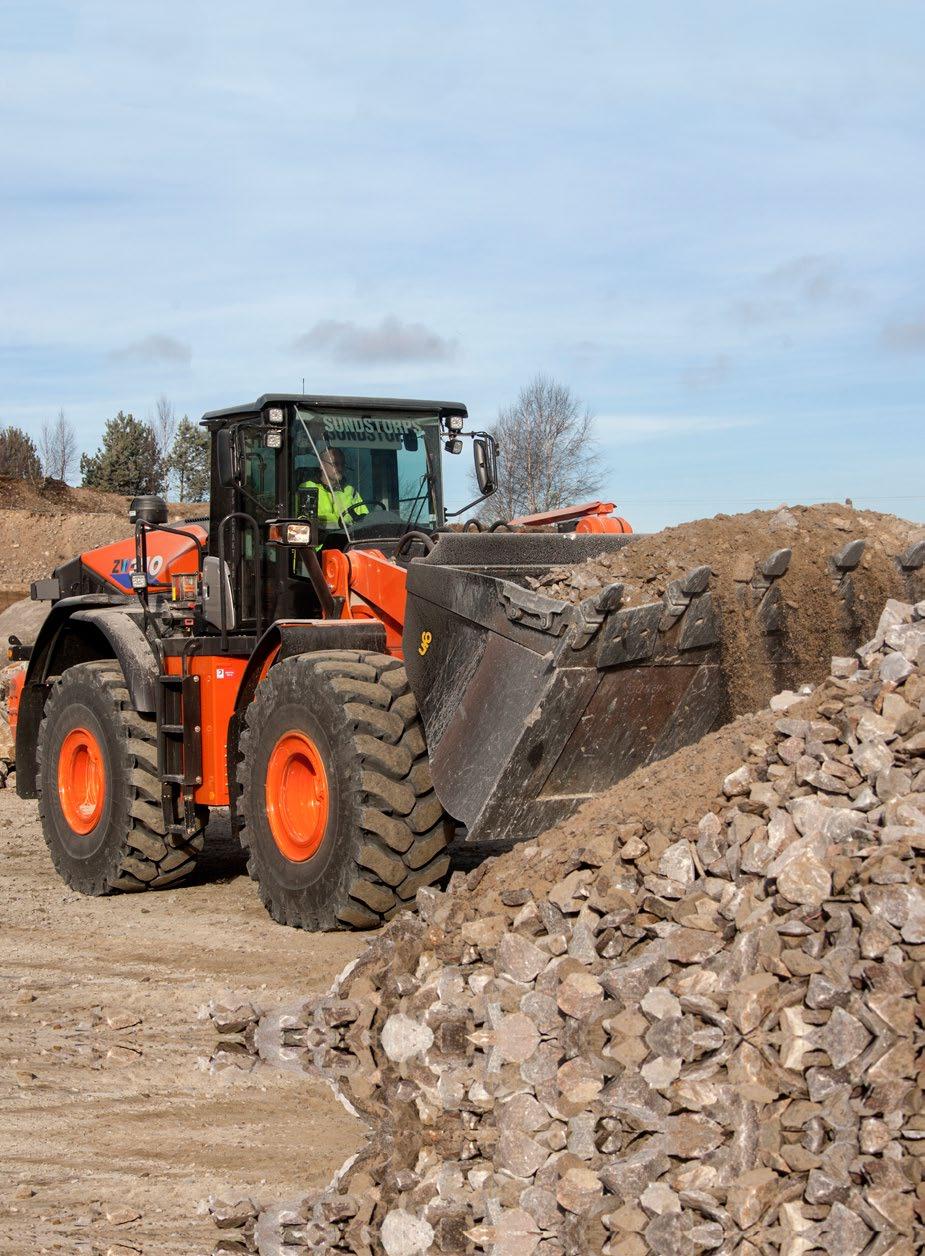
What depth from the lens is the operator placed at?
8461mm

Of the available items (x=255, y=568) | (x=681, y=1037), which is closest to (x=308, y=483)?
(x=255, y=568)

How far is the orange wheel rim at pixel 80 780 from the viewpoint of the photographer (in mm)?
9586

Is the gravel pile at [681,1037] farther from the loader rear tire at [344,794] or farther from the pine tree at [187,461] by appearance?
the pine tree at [187,461]

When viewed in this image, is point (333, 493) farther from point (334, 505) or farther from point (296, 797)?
point (296, 797)

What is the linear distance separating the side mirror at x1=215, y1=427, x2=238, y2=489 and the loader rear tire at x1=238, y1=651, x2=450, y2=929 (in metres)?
1.42

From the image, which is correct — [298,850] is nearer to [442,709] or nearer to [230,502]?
[442,709]

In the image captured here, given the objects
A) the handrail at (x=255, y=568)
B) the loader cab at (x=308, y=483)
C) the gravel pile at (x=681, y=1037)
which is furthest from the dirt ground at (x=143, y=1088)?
the loader cab at (x=308, y=483)

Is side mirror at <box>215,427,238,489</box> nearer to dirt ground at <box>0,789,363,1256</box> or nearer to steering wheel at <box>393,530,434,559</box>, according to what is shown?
steering wheel at <box>393,530,434,559</box>

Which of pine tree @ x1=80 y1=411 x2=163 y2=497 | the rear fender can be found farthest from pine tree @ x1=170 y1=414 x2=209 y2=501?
the rear fender

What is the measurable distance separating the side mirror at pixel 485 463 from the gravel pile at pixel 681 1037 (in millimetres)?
4275

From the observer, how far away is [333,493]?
8.48m

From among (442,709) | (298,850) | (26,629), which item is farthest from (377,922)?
(26,629)

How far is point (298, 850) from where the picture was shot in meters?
7.61

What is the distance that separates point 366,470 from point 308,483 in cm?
38
